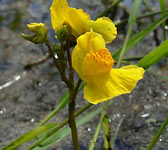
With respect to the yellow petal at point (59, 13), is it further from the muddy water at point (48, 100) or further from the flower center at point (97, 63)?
the muddy water at point (48, 100)

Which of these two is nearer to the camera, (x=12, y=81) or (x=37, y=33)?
(x=37, y=33)

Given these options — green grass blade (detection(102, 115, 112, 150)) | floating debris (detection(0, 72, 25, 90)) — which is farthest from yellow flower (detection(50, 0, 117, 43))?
floating debris (detection(0, 72, 25, 90))

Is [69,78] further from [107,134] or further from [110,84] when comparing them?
[107,134]

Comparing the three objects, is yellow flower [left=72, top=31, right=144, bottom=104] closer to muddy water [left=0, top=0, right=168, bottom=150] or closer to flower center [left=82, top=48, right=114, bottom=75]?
flower center [left=82, top=48, right=114, bottom=75]

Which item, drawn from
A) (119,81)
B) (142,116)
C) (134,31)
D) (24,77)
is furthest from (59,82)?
(119,81)

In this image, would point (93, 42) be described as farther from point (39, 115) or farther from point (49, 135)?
point (39, 115)

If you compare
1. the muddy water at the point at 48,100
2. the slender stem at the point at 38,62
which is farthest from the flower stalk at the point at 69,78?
the slender stem at the point at 38,62

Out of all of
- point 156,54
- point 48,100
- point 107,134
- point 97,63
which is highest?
point 97,63

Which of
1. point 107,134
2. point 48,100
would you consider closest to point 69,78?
point 107,134
